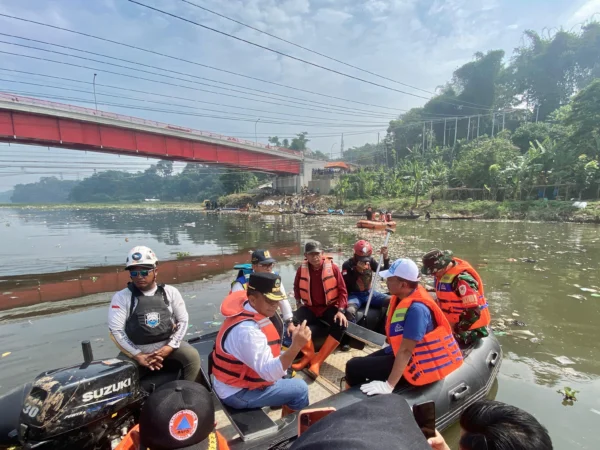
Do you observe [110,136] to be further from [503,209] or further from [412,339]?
[503,209]

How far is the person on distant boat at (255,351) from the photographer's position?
7.25ft

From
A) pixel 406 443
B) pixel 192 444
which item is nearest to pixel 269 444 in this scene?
pixel 192 444

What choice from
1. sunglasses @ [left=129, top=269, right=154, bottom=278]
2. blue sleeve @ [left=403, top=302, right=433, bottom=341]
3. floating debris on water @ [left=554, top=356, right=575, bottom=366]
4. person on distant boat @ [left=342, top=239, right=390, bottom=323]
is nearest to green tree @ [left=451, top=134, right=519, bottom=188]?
floating debris on water @ [left=554, top=356, right=575, bottom=366]

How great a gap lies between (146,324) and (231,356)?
1.17 m

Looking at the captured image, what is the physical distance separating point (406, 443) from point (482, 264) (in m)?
11.5

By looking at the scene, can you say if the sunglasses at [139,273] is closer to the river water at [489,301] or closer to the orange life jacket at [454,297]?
the river water at [489,301]

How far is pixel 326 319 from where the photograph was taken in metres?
4.53

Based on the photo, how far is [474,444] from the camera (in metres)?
1.19

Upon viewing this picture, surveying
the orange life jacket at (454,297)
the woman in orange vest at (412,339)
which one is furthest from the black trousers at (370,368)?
the orange life jacket at (454,297)

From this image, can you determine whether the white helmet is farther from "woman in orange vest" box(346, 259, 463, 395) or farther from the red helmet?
the red helmet

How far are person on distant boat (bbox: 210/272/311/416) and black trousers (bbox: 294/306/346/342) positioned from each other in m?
1.71

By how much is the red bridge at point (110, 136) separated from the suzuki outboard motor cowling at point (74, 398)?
25.9 meters

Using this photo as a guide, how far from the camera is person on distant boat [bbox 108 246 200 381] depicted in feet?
9.90

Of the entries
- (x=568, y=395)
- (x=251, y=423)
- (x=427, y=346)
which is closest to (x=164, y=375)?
(x=251, y=423)
